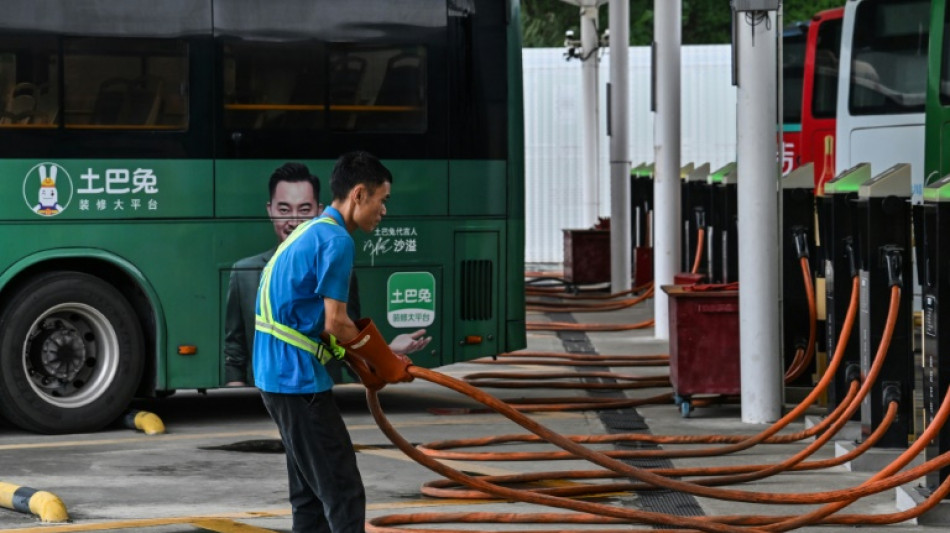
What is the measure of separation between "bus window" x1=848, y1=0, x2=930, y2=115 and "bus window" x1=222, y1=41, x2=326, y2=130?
31.1 ft

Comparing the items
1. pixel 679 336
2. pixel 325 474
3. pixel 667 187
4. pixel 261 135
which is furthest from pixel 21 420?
pixel 667 187

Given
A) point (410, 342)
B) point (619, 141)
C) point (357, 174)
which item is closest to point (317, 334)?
point (357, 174)

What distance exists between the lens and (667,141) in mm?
16922

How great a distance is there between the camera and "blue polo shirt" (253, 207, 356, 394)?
654 centimetres

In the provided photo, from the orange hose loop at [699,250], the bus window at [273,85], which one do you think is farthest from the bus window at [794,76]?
the bus window at [273,85]

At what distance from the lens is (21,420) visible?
37.7 ft

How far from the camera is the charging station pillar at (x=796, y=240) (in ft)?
41.1

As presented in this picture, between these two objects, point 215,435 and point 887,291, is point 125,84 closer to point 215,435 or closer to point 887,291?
point 215,435

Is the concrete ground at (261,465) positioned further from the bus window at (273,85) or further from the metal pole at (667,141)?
the metal pole at (667,141)

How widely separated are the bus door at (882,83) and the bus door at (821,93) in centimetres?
300

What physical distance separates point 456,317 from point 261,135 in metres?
1.78

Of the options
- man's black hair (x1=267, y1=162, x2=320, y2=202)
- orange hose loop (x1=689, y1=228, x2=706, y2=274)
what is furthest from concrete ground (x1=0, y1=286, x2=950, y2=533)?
orange hose loop (x1=689, y1=228, x2=706, y2=274)

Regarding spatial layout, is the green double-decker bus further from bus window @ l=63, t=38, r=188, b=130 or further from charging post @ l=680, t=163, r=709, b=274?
charging post @ l=680, t=163, r=709, b=274

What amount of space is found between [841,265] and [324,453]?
4.98 meters
